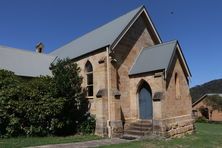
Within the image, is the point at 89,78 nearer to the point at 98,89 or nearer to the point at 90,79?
the point at 90,79

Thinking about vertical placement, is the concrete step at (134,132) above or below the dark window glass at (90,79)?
below

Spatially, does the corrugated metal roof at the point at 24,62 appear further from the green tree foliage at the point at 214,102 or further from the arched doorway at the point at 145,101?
the green tree foliage at the point at 214,102

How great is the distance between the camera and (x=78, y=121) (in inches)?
856

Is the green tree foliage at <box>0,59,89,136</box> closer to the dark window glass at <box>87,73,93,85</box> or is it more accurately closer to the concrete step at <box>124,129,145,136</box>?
the dark window glass at <box>87,73,93,85</box>

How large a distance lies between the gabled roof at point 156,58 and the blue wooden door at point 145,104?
1.64 meters

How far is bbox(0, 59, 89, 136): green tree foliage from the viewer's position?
59.6ft

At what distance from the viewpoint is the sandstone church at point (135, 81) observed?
19172mm

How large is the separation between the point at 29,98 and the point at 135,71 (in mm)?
8210

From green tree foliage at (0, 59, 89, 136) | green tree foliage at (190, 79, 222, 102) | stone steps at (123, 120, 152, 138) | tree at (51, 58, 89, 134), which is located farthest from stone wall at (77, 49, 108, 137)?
green tree foliage at (190, 79, 222, 102)

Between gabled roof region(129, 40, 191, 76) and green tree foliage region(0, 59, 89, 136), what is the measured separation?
15.9 feet

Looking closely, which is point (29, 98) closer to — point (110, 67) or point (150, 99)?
point (110, 67)

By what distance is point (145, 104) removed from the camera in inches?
822

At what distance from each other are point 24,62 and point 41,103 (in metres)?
7.87

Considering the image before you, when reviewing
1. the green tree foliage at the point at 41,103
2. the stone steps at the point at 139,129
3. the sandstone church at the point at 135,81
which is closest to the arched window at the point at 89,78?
the sandstone church at the point at 135,81
